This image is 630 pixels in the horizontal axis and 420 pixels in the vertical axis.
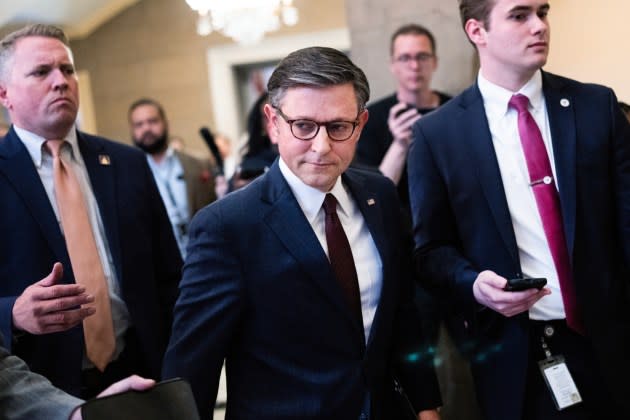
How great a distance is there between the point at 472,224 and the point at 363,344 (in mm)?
537

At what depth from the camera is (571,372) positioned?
2221 millimetres

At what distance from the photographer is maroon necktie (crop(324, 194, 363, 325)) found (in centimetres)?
194

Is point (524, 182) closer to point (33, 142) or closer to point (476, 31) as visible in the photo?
point (476, 31)

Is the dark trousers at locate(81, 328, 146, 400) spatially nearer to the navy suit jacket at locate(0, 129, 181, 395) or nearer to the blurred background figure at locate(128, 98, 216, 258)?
the navy suit jacket at locate(0, 129, 181, 395)

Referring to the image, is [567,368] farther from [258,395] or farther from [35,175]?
[35,175]

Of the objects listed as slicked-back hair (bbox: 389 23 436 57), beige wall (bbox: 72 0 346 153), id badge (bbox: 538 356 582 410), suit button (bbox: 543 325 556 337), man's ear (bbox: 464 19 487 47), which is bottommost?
id badge (bbox: 538 356 582 410)

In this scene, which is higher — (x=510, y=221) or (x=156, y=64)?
(x=156, y=64)

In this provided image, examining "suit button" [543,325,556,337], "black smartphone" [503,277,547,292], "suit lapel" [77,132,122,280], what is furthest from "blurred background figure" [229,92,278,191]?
"black smartphone" [503,277,547,292]

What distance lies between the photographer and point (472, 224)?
2.27m

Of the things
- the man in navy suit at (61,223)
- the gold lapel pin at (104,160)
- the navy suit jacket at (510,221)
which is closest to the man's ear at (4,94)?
the man in navy suit at (61,223)

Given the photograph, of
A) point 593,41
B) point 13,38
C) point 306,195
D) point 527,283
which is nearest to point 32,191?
point 13,38

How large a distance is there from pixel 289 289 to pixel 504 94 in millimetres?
878

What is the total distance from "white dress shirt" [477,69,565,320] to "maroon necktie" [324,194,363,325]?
527 mm

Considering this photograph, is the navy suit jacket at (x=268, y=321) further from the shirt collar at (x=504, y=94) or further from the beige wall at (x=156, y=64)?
the beige wall at (x=156, y=64)
